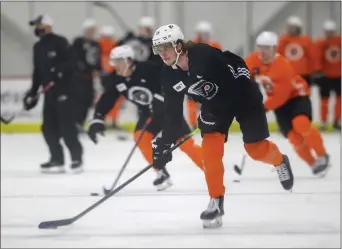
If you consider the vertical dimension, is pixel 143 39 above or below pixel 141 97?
above

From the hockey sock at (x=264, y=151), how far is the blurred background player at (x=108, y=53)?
197 centimetres

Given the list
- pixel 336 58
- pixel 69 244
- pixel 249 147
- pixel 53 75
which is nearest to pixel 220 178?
pixel 249 147

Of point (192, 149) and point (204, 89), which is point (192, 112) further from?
point (204, 89)

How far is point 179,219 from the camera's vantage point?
2211 mm

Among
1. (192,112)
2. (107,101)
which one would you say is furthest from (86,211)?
(192,112)

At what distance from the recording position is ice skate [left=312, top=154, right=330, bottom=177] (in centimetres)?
355

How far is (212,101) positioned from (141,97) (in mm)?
1134

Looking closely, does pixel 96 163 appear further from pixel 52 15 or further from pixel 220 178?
pixel 220 178

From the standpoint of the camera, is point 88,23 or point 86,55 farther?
point 86,55

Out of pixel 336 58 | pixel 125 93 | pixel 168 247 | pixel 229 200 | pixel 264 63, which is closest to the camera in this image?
pixel 168 247

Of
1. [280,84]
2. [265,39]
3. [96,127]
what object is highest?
[265,39]

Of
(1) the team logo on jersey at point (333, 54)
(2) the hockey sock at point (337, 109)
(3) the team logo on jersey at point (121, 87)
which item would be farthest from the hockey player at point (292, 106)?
(2) the hockey sock at point (337, 109)

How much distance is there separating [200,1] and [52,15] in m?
0.74

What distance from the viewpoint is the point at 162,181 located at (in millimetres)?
2908
